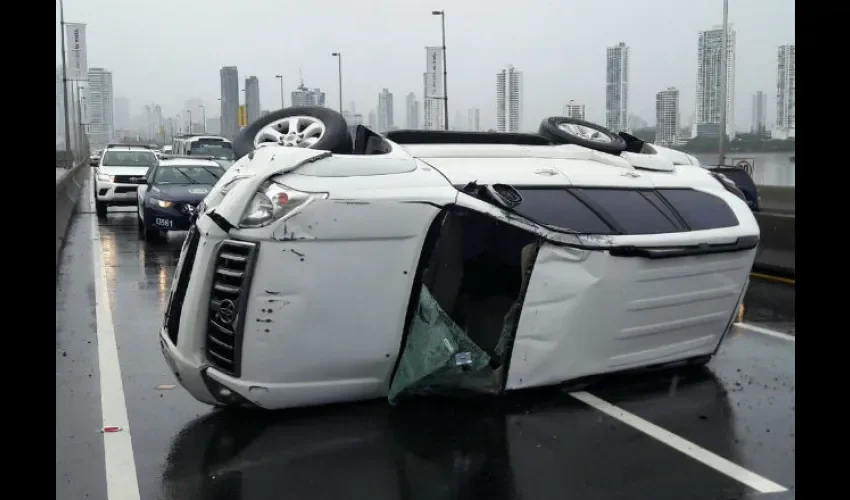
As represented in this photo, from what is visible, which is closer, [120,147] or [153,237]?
[153,237]

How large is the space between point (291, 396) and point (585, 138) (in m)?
3.21

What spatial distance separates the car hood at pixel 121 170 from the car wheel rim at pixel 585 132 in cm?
1624

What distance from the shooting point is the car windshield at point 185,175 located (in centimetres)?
1580

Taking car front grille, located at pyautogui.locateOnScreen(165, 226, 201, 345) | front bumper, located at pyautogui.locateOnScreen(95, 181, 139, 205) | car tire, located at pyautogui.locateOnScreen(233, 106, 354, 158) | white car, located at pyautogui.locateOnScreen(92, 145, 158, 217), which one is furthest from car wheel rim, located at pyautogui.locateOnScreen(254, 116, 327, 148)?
front bumper, located at pyautogui.locateOnScreen(95, 181, 139, 205)

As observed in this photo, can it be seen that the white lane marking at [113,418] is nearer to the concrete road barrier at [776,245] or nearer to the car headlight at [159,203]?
the car headlight at [159,203]

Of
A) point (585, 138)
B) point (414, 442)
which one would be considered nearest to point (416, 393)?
point (414, 442)

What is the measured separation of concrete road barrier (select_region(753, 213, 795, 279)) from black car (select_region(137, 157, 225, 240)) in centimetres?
919

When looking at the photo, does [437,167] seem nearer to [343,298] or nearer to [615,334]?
[343,298]

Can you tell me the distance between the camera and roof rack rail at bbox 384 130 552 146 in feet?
18.0

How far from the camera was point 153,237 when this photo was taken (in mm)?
15273

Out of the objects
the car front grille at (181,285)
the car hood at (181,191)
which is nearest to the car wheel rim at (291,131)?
the car front grille at (181,285)

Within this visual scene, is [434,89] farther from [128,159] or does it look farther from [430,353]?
[430,353]

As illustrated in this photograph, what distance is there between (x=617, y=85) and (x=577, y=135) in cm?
1169

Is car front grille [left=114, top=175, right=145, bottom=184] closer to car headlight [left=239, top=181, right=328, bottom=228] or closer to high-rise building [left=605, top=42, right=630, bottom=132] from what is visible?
high-rise building [left=605, top=42, right=630, bottom=132]
